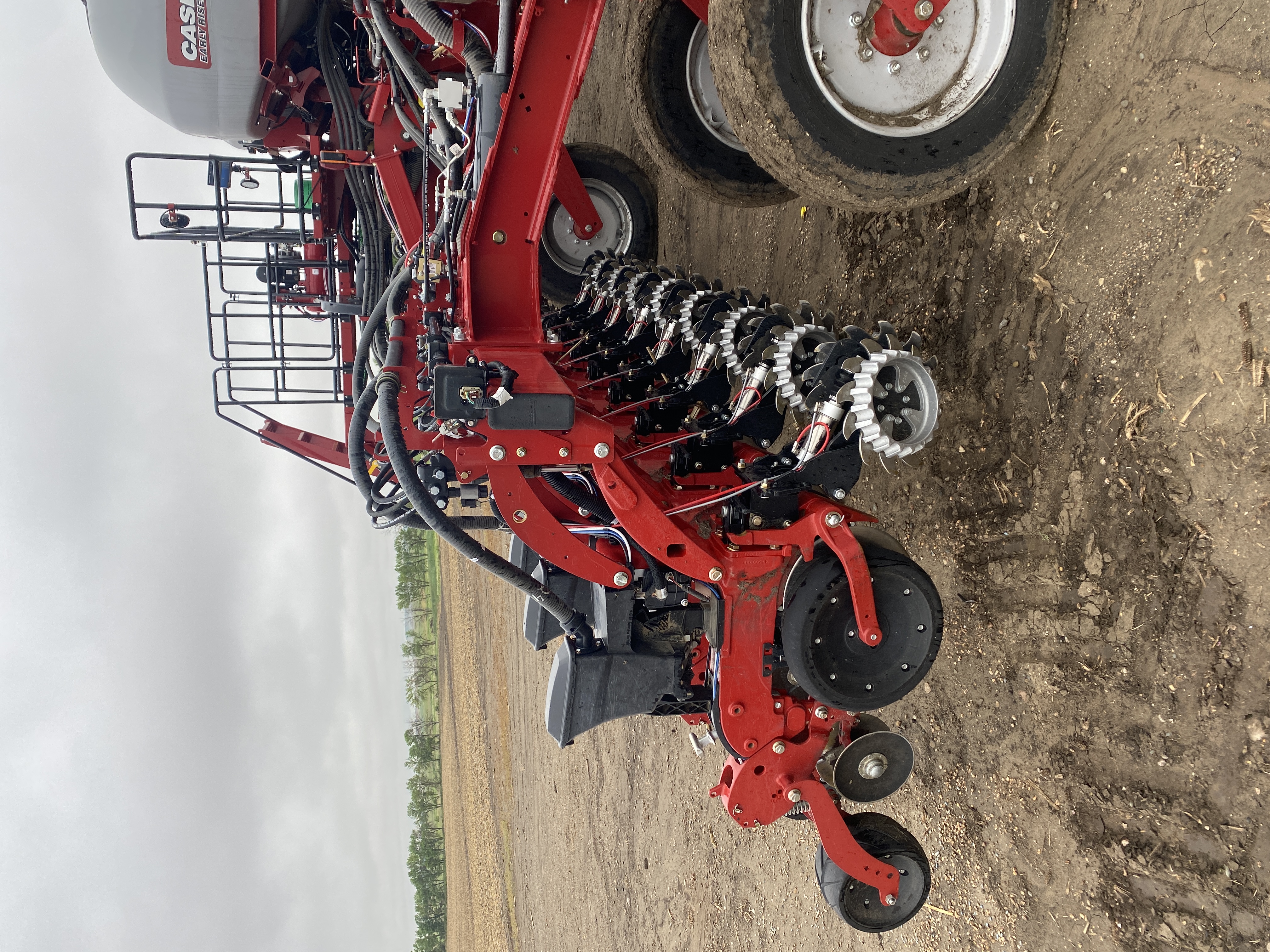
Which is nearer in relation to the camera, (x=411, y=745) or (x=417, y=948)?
(x=417, y=948)

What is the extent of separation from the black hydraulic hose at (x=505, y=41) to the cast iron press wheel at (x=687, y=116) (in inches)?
69.5

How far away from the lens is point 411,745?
90.8ft

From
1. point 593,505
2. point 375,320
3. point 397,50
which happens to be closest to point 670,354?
point 593,505

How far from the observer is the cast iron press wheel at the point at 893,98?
276 centimetres

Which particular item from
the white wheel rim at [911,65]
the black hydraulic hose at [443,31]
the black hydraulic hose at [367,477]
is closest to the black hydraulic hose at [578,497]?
the black hydraulic hose at [367,477]

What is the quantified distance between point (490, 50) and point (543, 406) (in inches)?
63.8

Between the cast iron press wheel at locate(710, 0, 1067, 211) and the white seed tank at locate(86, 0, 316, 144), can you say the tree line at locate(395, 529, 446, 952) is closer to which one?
the white seed tank at locate(86, 0, 316, 144)

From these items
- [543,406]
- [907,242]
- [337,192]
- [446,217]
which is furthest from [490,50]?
[337,192]

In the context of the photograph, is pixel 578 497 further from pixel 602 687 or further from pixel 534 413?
pixel 602 687

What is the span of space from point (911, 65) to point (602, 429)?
1.83 meters

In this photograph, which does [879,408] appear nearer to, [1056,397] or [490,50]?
[1056,397]

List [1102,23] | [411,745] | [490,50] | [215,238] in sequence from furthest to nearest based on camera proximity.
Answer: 1. [411,745]
2. [215,238]
3. [490,50]
4. [1102,23]

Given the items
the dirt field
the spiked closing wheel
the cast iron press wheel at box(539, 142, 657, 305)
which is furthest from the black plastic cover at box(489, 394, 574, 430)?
the cast iron press wheel at box(539, 142, 657, 305)

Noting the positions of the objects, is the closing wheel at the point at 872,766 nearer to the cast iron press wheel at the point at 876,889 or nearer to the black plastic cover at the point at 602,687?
the cast iron press wheel at the point at 876,889
